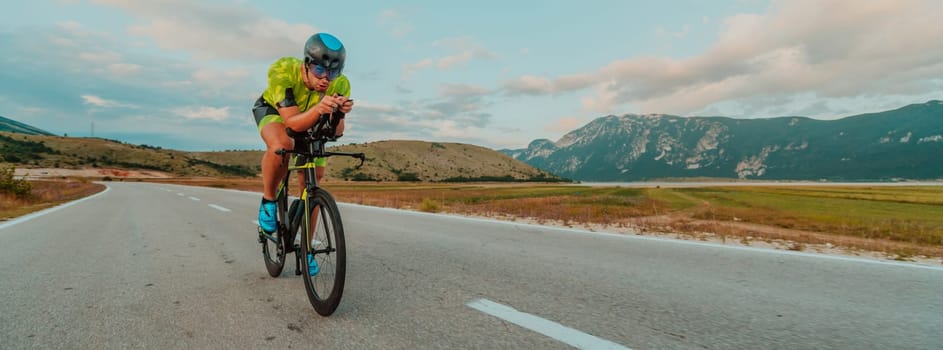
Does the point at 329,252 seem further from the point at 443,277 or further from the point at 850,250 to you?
the point at 850,250

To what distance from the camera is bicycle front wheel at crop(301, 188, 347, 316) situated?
2.49 metres

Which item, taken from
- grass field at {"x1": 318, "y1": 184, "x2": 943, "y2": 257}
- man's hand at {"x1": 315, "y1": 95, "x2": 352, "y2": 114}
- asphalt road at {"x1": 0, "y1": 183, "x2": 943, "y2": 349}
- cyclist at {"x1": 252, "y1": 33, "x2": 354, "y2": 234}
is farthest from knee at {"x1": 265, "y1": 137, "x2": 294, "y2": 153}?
grass field at {"x1": 318, "y1": 184, "x2": 943, "y2": 257}

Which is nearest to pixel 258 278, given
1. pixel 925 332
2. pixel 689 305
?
pixel 689 305

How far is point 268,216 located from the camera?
11.8 feet

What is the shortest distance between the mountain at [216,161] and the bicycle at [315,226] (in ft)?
259

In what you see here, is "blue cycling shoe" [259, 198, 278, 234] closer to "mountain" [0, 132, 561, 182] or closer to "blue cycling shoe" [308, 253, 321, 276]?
"blue cycling shoe" [308, 253, 321, 276]

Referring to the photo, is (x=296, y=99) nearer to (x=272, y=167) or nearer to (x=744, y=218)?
(x=272, y=167)

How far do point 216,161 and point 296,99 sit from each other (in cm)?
19675

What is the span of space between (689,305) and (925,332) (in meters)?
1.19

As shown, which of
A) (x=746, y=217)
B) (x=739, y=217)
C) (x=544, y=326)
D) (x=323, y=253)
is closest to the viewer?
(x=544, y=326)

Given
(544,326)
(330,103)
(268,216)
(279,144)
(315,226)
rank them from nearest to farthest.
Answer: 1. (544,326)
2. (330,103)
3. (315,226)
4. (279,144)
5. (268,216)

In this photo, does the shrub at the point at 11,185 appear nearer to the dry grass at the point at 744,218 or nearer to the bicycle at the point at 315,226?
the dry grass at the point at 744,218

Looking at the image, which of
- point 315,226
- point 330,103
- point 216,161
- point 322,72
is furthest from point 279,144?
point 216,161

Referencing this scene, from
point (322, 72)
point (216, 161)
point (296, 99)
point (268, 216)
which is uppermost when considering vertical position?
point (216, 161)
